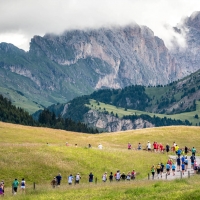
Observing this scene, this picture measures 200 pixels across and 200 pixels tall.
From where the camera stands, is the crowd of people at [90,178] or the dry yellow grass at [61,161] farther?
the dry yellow grass at [61,161]

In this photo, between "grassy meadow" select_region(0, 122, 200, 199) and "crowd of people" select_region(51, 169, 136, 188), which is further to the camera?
"crowd of people" select_region(51, 169, 136, 188)

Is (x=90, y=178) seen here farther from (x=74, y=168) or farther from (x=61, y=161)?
(x=61, y=161)

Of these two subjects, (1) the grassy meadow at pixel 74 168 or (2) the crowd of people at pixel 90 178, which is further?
(2) the crowd of people at pixel 90 178

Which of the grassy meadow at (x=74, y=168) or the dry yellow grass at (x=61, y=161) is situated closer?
the grassy meadow at (x=74, y=168)

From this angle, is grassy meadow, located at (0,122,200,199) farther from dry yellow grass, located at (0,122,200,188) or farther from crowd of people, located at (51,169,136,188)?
crowd of people, located at (51,169,136,188)

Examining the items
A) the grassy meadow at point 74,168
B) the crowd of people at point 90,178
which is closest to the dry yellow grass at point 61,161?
the grassy meadow at point 74,168

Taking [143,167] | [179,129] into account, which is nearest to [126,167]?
[143,167]

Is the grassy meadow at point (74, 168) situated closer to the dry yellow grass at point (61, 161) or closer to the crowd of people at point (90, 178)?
the dry yellow grass at point (61, 161)

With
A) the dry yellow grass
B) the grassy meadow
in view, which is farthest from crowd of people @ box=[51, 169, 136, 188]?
the dry yellow grass

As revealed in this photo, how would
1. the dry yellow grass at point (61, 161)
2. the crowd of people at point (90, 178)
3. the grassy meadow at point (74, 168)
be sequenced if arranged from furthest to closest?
the dry yellow grass at point (61, 161)
the crowd of people at point (90, 178)
the grassy meadow at point (74, 168)

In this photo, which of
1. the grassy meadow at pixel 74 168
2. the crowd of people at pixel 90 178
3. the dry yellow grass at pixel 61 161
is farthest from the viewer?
the dry yellow grass at pixel 61 161

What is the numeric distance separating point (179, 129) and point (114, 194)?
80.5 metres

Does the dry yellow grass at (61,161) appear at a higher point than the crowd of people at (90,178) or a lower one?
higher

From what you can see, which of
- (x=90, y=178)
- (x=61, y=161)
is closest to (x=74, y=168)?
(x=61, y=161)
